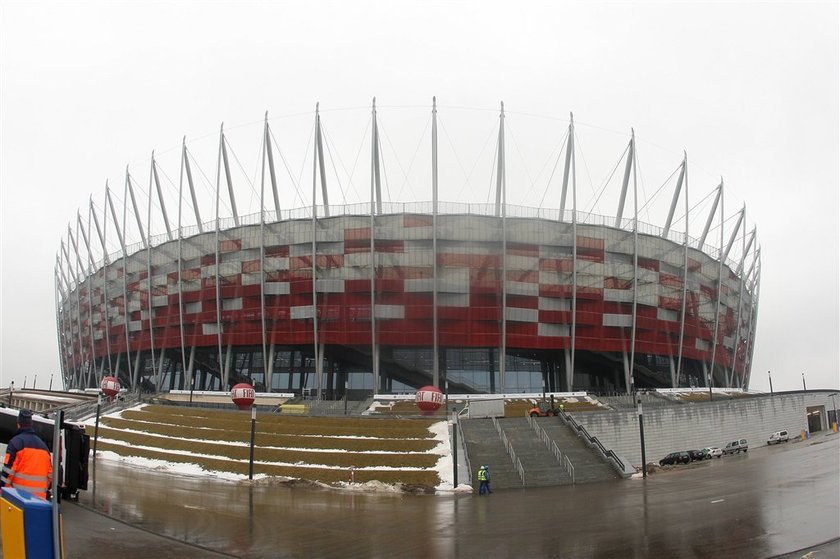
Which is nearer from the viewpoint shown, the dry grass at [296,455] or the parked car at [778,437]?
the dry grass at [296,455]

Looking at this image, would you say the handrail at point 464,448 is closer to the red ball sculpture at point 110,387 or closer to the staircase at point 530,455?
the staircase at point 530,455

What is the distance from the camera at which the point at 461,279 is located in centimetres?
6906

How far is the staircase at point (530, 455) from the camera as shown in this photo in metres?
32.7

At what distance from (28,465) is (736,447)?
56.6m

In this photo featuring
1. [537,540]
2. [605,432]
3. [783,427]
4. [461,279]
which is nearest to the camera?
[537,540]

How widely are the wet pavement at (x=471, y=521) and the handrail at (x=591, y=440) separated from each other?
645 cm

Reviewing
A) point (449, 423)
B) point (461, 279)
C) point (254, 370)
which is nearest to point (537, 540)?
point (449, 423)

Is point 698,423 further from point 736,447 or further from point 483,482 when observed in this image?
point 483,482

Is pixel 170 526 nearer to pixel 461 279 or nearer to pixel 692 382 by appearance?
pixel 461 279

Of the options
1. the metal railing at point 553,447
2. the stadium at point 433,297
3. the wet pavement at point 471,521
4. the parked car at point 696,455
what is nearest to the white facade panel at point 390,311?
the stadium at point 433,297

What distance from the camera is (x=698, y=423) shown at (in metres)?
50.7

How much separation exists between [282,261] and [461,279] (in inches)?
898

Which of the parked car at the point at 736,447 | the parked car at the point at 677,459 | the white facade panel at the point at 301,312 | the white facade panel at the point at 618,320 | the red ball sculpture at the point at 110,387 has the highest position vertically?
the white facade panel at the point at 301,312

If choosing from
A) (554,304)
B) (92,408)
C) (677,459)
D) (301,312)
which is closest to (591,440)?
(677,459)
